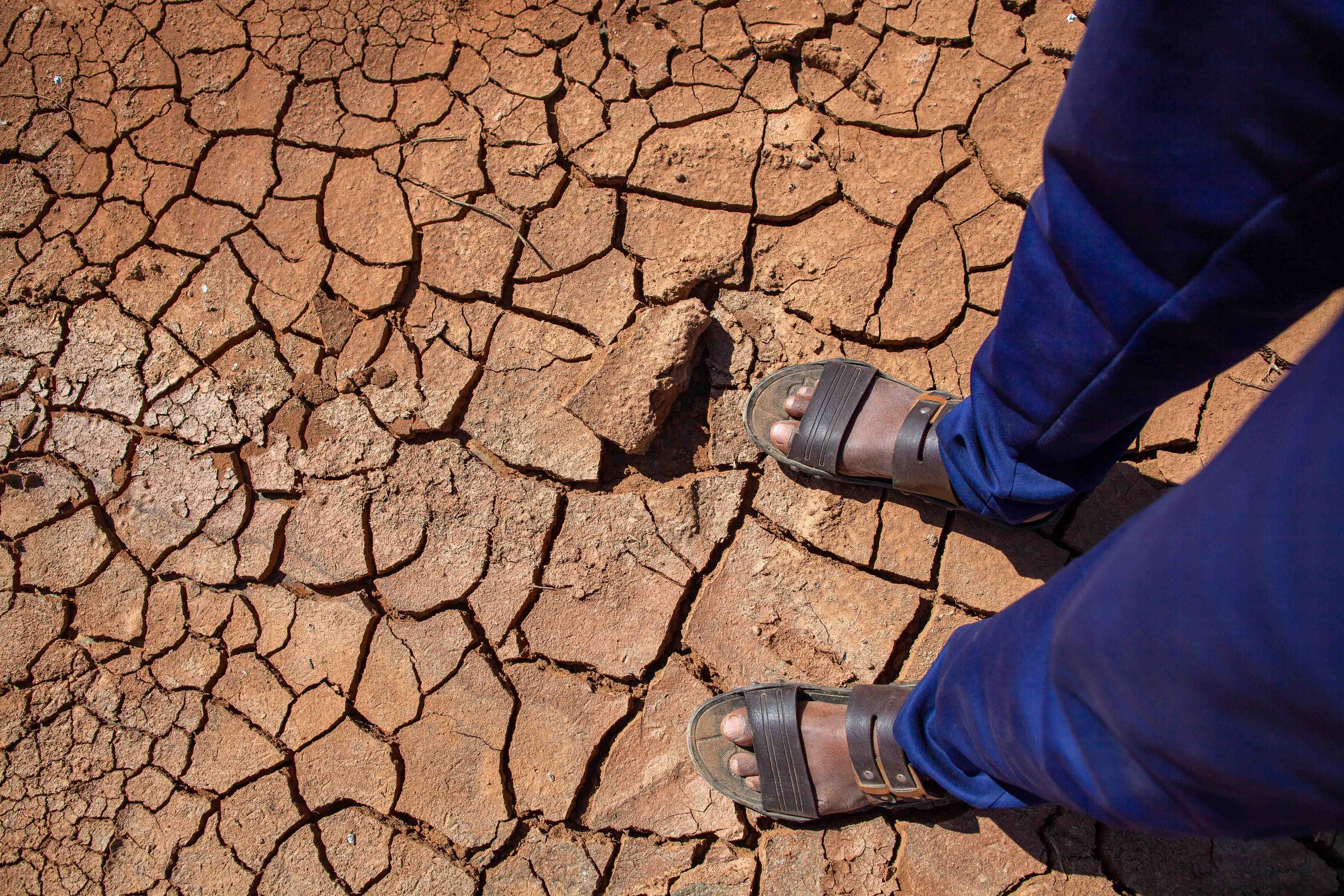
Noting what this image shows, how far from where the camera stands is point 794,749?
177 centimetres

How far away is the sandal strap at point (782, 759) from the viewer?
5.84 feet

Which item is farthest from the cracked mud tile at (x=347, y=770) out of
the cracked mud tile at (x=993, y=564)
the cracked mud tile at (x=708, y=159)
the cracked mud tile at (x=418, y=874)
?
the cracked mud tile at (x=708, y=159)

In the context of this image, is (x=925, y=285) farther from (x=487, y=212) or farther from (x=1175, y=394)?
(x=487, y=212)

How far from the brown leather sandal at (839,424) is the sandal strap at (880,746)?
20.2 inches

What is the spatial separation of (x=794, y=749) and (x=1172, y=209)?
134cm

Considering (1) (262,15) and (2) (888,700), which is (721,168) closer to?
(2) (888,700)

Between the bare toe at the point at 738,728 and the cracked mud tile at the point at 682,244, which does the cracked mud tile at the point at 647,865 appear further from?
the cracked mud tile at the point at 682,244

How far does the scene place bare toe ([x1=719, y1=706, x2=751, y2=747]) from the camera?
1.85 metres

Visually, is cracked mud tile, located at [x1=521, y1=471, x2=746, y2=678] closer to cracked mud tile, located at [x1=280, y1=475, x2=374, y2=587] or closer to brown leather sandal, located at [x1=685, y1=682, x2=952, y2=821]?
brown leather sandal, located at [x1=685, y1=682, x2=952, y2=821]

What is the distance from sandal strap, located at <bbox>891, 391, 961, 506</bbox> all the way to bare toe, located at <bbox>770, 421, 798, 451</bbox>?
10.5 inches

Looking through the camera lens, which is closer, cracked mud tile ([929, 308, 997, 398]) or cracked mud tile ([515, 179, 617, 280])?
cracked mud tile ([929, 308, 997, 398])

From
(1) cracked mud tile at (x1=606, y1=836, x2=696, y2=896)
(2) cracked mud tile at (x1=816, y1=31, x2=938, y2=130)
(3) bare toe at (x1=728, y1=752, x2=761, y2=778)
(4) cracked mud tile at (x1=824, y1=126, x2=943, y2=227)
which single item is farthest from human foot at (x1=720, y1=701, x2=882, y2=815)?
(2) cracked mud tile at (x1=816, y1=31, x2=938, y2=130)

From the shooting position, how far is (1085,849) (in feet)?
5.92

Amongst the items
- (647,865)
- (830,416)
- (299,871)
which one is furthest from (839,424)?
(299,871)
